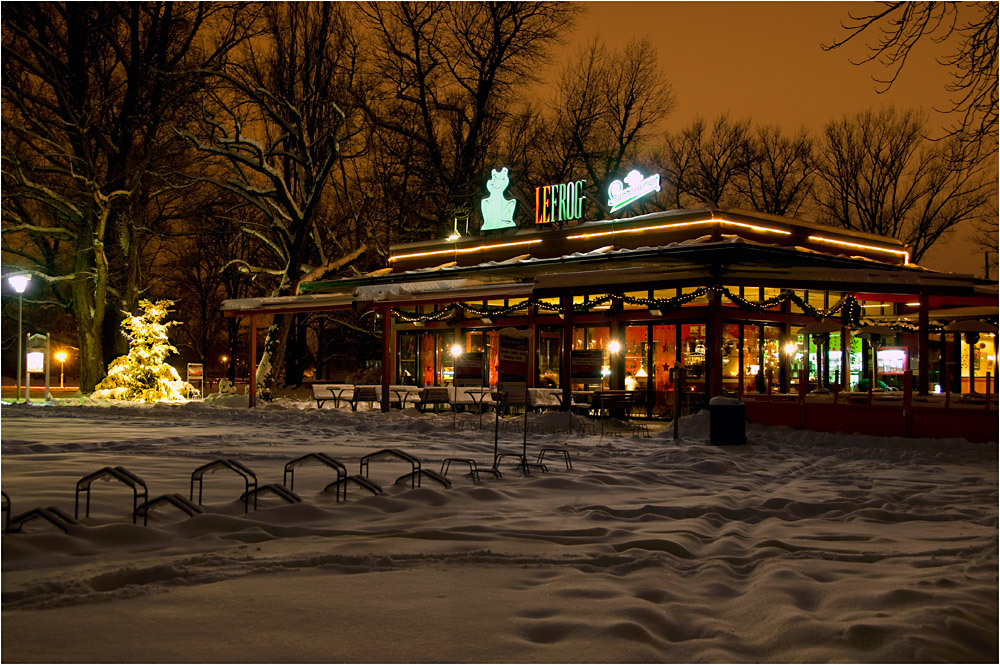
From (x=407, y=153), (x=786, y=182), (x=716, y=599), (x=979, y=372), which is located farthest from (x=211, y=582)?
(x=786, y=182)

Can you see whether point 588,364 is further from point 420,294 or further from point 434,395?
point 420,294

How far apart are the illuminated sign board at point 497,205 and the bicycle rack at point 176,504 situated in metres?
23.1

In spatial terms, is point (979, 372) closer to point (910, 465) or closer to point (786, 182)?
point (786, 182)

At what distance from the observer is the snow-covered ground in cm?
482

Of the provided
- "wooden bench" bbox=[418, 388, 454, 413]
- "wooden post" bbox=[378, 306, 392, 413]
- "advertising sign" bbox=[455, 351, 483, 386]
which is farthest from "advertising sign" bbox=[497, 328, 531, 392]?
"wooden post" bbox=[378, 306, 392, 413]

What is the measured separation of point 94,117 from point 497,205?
15011mm

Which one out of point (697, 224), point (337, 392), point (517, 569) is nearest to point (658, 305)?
point (697, 224)

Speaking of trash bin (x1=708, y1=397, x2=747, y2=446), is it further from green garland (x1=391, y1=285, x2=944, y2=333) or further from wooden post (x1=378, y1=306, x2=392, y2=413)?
wooden post (x1=378, y1=306, x2=392, y2=413)

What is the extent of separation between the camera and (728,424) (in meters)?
15.3

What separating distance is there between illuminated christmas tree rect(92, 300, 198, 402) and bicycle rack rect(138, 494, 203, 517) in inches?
787

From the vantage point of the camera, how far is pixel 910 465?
13070 mm

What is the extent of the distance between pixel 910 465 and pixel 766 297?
35.5 ft

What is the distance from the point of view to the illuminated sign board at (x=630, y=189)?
2600cm

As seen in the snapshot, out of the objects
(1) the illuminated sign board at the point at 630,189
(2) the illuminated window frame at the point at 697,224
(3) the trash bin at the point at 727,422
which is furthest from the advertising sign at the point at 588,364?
(1) the illuminated sign board at the point at 630,189
